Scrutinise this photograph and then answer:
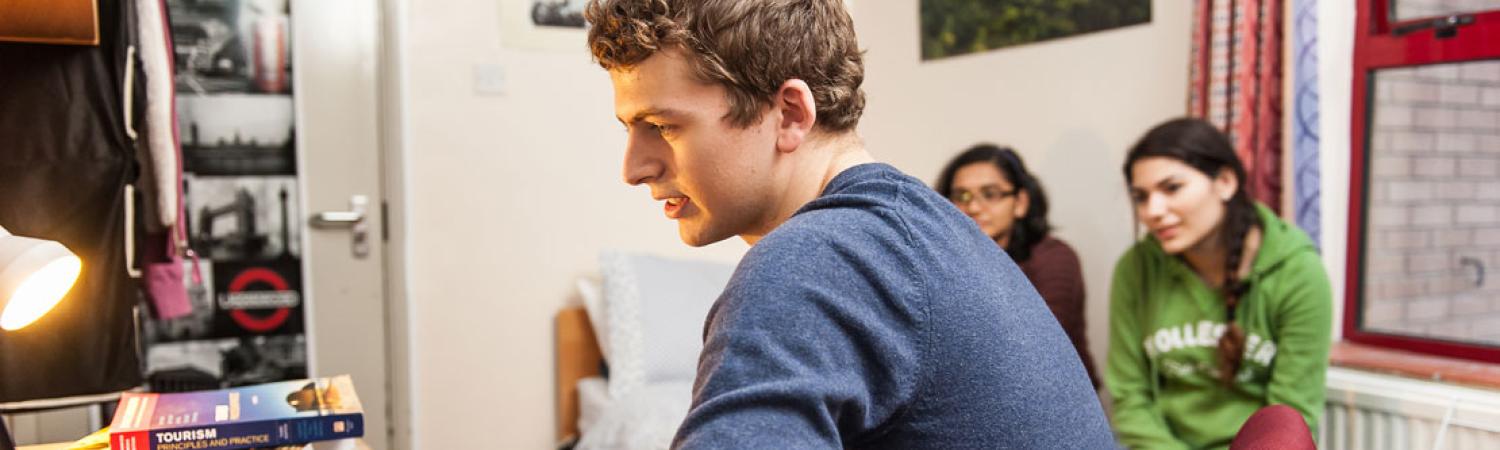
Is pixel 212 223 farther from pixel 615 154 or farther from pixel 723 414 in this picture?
pixel 723 414

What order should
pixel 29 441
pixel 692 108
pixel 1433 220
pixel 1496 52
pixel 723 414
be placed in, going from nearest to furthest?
Answer: pixel 723 414
pixel 692 108
pixel 29 441
pixel 1496 52
pixel 1433 220

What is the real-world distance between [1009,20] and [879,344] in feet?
8.80

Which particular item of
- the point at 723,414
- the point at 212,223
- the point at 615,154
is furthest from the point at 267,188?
the point at 723,414

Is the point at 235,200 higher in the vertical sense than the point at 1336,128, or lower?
lower

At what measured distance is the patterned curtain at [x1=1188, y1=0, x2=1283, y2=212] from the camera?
2375 millimetres

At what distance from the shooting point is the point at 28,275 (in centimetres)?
75

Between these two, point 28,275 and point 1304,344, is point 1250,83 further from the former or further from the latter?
point 28,275

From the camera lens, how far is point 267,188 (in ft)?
9.26

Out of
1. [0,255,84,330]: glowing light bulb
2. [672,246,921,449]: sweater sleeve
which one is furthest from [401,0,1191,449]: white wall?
[672,246,921,449]: sweater sleeve

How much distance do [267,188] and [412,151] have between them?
39 cm

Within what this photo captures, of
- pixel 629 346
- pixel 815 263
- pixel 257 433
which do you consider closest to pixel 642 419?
pixel 629 346

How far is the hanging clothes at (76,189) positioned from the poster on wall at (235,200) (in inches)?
42.6

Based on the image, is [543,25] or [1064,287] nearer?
[1064,287]

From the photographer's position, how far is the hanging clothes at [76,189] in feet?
5.07
